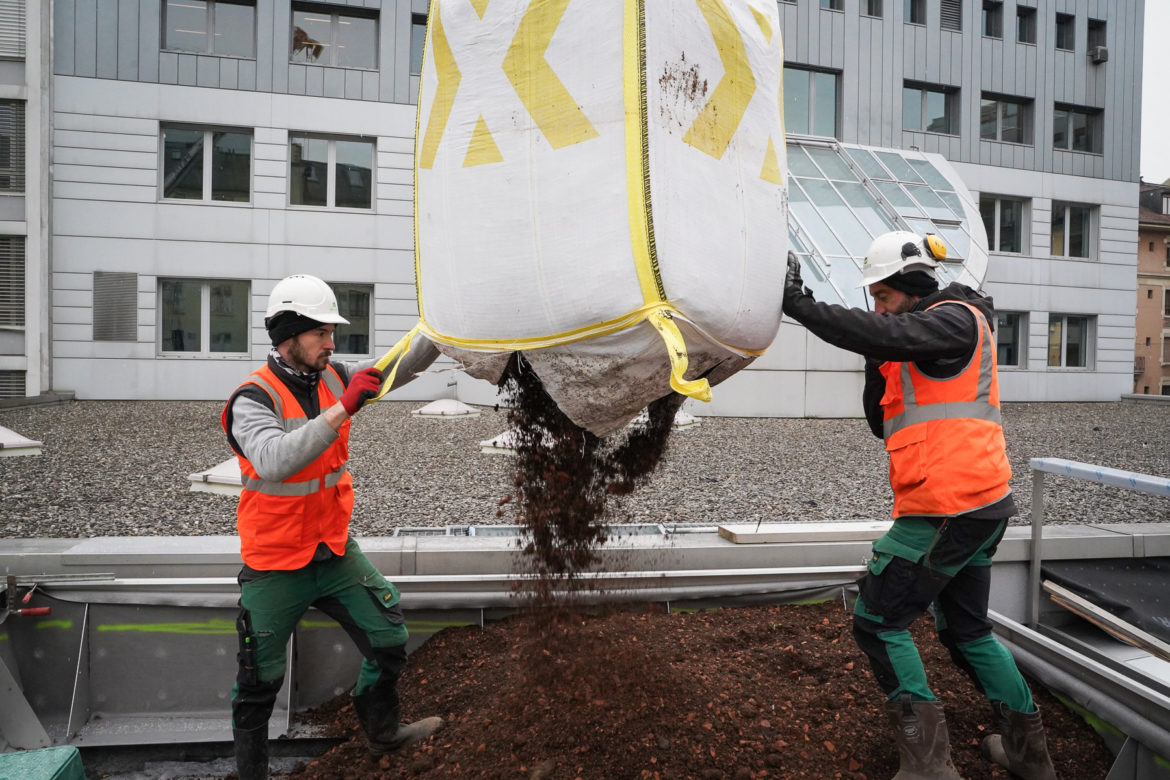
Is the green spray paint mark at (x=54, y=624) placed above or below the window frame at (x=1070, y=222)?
below

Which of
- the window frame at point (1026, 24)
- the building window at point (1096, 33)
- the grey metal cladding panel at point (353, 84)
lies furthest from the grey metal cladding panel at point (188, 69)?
the building window at point (1096, 33)

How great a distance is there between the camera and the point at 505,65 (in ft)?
7.07

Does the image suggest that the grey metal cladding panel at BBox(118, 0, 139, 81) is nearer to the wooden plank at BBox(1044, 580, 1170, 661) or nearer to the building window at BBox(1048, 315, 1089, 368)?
the wooden plank at BBox(1044, 580, 1170, 661)

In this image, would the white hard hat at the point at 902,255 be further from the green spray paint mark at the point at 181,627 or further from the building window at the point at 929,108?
the building window at the point at 929,108

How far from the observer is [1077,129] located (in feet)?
61.9

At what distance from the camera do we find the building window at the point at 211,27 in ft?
44.3

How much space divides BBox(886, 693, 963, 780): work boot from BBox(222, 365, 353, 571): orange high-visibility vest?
77.9 inches

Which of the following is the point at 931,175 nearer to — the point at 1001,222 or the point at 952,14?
the point at 1001,222

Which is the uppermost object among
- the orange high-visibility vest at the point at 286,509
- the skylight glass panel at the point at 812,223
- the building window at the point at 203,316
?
the skylight glass panel at the point at 812,223

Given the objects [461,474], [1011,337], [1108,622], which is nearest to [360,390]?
[1108,622]

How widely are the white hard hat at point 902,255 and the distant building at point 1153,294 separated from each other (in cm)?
5106

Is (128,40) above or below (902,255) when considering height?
above

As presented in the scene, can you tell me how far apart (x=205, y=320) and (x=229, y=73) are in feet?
15.1

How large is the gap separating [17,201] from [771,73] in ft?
50.0
